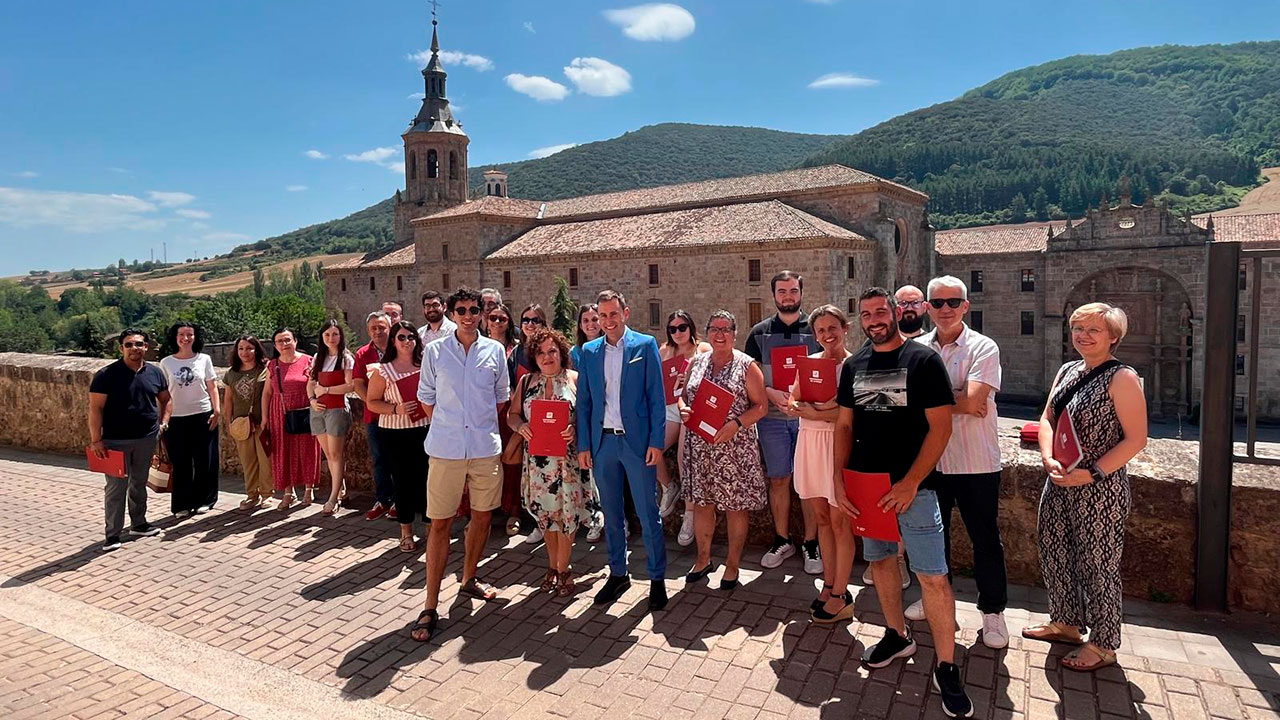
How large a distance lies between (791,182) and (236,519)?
32.1m

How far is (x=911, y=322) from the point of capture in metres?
4.43

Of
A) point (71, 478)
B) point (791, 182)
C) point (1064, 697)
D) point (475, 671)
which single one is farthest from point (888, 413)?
point (791, 182)

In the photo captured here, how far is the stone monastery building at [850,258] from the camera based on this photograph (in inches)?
1211

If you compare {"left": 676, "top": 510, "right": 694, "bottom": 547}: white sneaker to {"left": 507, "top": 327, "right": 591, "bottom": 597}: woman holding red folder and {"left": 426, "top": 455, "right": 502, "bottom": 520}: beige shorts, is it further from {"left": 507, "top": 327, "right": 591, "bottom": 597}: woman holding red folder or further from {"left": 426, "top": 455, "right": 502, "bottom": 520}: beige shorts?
{"left": 426, "top": 455, "right": 502, "bottom": 520}: beige shorts

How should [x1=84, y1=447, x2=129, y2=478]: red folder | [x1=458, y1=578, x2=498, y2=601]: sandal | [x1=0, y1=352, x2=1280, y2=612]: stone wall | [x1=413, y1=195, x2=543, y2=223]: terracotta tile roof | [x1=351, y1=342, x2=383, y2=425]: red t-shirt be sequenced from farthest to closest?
1. [x1=413, y1=195, x2=543, y2=223]: terracotta tile roof
2. [x1=351, y1=342, x2=383, y2=425]: red t-shirt
3. [x1=84, y1=447, x2=129, y2=478]: red folder
4. [x1=458, y1=578, x2=498, y2=601]: sandal
5. [x1=0, y1=352, x2=1280, y2=612]: stone wall

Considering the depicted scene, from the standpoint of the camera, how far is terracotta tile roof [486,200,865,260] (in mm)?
30688

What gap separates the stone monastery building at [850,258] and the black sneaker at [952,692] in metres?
26.5

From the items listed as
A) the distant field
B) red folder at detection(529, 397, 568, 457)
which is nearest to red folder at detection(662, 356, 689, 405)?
red folder at detection(529, 397, 568, 457)

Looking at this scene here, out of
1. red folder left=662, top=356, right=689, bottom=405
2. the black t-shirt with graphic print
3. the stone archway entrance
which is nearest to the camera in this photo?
the black t-shirt with graphic print

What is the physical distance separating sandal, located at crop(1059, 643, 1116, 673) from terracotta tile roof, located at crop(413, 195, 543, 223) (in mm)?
37307

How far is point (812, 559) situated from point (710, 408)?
1.22m

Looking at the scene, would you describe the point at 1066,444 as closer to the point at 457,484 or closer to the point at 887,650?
the point at 887,650

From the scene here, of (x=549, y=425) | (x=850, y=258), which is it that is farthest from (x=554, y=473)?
(x=850, y=258)

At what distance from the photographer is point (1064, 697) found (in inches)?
117
